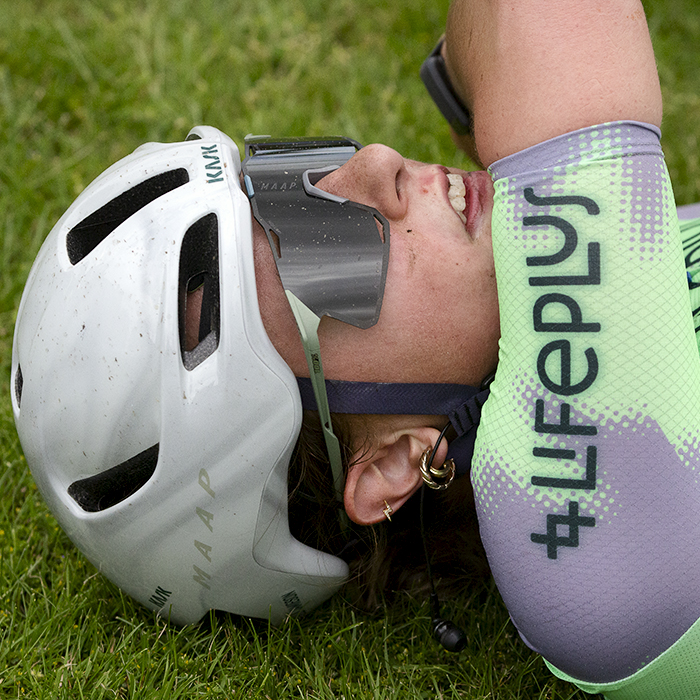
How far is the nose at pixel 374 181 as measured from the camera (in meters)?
1.91

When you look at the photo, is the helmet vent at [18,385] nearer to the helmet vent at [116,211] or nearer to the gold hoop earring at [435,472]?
the helmet vent at [116,211]

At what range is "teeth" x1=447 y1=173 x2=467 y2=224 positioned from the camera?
2.01 m

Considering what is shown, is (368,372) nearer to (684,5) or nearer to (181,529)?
(181,529)

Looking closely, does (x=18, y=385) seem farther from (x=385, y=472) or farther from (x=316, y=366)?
(x=385, y=472)

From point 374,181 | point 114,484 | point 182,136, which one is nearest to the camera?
point 374,181

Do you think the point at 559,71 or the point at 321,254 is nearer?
the point at 559,71

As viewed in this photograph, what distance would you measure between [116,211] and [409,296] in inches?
31.9

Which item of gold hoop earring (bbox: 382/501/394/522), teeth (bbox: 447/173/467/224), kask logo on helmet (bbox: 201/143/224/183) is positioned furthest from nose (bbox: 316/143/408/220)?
gold hoop earring (bbox: 382/501/394/522)

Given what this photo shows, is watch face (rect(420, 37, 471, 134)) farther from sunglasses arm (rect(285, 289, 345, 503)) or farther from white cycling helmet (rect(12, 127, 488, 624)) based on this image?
sunglasses arm (rect(285, 289, 345, 503))

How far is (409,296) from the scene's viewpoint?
1.90 m

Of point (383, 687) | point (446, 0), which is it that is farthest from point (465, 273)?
point (446, 0)

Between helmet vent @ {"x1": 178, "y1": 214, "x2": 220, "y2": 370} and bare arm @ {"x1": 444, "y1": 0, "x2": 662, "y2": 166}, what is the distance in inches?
26.2

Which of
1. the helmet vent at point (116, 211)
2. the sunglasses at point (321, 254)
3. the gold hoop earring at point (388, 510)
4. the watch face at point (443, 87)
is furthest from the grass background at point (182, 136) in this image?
the watch face at point (443, 87)

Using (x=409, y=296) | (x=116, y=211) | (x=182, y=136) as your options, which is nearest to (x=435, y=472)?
(x=409, y=296)
